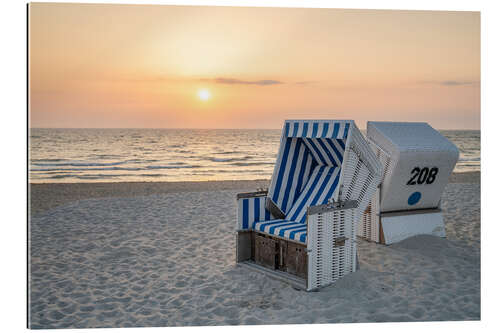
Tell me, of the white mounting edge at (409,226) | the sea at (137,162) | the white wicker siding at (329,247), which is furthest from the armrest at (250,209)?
the sea at (137,162)

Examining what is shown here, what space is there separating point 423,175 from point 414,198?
0.39m

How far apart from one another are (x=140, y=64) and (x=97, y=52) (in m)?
0.68

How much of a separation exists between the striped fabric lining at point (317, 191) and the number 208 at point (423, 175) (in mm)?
1199

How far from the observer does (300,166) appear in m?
5.52

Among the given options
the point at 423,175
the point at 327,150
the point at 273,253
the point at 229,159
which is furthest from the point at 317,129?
the point at 229,159

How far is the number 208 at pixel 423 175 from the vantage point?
227 inches

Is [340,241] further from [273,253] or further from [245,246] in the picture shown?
[245,246]

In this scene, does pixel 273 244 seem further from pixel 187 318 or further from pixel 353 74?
pixel 353 74

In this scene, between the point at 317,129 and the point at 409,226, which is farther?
the point at 409,226

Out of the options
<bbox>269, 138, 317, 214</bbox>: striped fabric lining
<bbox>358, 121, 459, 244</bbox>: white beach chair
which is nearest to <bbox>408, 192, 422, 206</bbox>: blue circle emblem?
<bbox>358, 121, 459, 244</bbox>: white beach chair

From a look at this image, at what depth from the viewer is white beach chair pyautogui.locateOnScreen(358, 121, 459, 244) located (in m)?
5.66

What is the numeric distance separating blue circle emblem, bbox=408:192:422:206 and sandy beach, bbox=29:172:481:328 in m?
0.52

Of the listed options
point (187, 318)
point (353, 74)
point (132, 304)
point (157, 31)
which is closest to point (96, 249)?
point (132, 304)

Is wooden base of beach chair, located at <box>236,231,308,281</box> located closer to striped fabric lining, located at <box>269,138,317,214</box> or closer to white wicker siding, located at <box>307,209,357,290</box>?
white wicker siding, located at <box>307,209,357,290</box>
